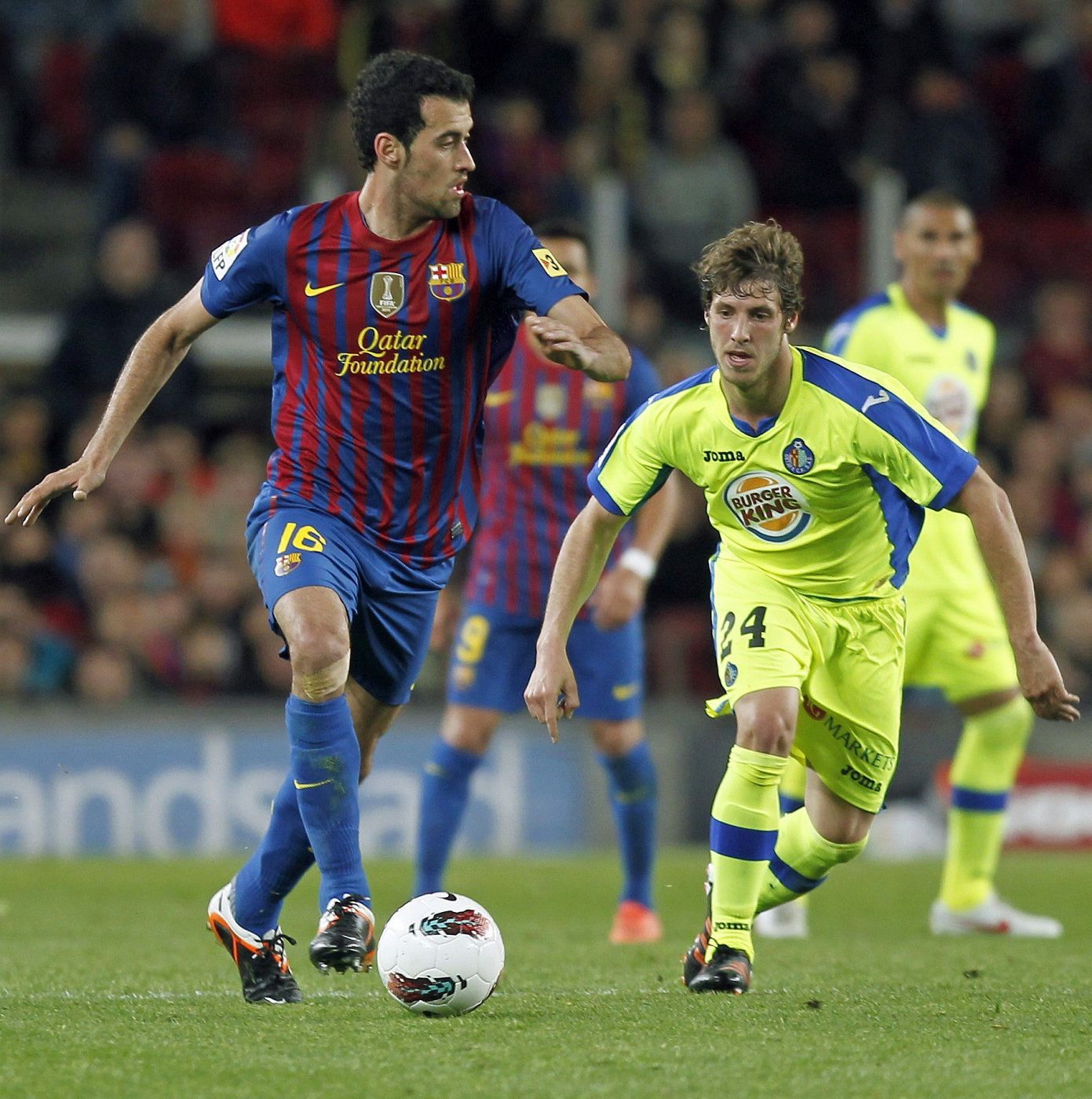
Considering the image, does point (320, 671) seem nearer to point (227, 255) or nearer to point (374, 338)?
point (374, 338)

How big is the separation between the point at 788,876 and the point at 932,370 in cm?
245

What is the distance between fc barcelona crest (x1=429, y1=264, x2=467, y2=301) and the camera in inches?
199

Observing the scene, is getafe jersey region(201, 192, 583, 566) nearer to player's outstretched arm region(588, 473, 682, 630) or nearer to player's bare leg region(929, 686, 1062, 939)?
player's outstretched arm region(588, 473, 682, 630)

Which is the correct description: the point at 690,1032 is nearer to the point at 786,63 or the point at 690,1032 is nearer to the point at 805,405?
the point at 805,405

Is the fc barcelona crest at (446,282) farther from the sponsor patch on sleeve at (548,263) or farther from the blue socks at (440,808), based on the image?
the blue socks at (440,808)

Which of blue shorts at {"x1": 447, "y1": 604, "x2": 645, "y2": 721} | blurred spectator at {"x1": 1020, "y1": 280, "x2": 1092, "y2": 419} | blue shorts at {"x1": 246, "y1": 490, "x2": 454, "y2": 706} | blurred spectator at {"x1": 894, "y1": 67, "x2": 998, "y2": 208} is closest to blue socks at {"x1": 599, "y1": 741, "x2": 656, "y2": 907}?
blue shorts at {"x1": 447, "y1": 604, "x2": 645, "y2": 721}

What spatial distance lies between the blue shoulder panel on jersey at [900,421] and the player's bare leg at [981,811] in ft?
8.31

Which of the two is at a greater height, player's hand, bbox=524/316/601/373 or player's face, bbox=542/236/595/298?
player's face, bbox=542/236/595/298

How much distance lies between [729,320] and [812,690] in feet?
3.49

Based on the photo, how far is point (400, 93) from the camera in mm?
4984

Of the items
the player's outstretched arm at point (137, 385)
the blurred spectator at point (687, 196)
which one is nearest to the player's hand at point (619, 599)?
the player's outstretched arm at point (137, 385)

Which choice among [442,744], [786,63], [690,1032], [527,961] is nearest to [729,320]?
[690,1032]

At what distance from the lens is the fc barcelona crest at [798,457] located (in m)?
5.06

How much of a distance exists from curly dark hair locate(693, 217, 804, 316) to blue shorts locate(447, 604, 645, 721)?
2311 mm
